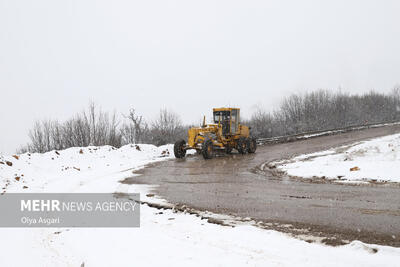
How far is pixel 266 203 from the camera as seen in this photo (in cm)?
766

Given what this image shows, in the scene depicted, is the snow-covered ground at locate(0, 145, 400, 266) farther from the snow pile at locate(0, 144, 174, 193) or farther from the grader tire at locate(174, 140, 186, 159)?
the grader tire at locate(174, 140, 186, 159)

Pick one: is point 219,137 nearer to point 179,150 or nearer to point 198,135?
point 198,135

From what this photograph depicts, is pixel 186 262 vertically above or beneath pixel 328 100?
beneath

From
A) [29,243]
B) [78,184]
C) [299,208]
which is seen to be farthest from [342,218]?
[78,184]

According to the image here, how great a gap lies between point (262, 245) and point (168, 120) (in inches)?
1742

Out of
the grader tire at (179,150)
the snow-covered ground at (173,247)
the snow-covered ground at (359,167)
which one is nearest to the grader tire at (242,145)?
the grader tire at (179,150)

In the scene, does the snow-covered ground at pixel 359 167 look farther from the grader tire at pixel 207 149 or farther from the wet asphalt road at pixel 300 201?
the grader tire at pixel 207 149

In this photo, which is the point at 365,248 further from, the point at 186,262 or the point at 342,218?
the point at 186,262

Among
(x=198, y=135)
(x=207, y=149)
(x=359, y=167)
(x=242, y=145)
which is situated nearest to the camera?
(x=359, y=167)

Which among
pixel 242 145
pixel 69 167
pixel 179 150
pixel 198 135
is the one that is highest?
pixel 198 135

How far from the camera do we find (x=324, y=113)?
162ft

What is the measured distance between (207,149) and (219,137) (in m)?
2.03

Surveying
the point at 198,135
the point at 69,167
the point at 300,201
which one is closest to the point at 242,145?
the point at 198,135

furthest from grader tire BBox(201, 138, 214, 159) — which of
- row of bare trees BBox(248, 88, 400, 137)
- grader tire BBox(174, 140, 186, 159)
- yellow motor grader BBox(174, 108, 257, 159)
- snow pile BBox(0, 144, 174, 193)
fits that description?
row of bare trees BBox(248, 88, 400, 137)
